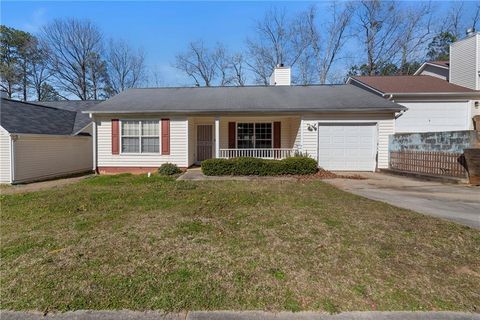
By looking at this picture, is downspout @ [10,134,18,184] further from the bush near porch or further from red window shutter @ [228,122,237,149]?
red window shutter @ [228,122,237,149]

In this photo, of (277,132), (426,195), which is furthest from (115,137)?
(426,195)

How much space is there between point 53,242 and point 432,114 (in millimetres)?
19338

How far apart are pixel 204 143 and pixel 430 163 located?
33.7 feet

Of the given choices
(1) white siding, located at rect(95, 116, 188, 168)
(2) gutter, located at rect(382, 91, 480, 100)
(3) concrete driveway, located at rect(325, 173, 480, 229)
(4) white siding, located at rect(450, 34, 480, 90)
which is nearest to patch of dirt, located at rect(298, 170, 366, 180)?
(3) concrete driveway, located at rect(325, 173, 480, 229)

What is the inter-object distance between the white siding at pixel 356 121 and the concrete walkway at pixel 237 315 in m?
10.8

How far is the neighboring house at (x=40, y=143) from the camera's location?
11320mm

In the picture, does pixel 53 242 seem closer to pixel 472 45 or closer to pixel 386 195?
pixel 386 195

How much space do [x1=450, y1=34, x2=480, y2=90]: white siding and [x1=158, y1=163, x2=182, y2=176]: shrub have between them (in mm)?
18495

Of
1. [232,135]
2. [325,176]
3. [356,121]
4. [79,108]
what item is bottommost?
[325,176]

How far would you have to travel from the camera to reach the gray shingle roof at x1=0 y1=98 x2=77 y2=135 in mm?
12120

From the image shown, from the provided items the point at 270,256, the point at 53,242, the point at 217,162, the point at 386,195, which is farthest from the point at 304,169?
the point at 53,242

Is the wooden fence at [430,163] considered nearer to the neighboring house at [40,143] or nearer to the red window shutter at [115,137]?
the red window shutter at [115,137]

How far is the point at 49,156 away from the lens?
13258 millimetres

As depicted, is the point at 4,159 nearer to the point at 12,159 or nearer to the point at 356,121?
the point at 12,159
